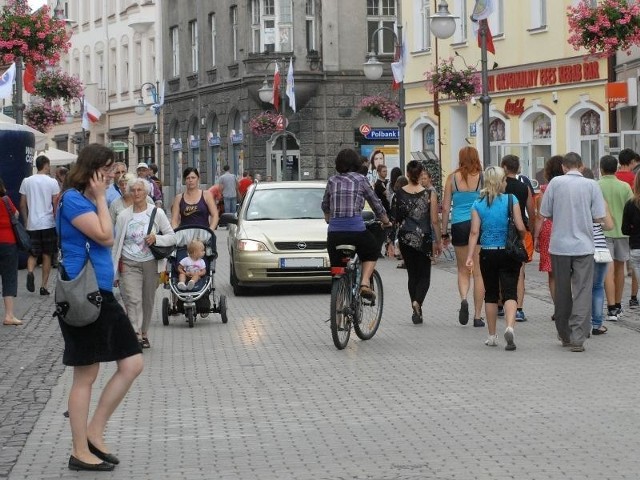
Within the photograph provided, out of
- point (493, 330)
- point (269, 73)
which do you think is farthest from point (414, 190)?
point (269, 73)

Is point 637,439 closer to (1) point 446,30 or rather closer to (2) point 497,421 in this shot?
(2) point 497,421

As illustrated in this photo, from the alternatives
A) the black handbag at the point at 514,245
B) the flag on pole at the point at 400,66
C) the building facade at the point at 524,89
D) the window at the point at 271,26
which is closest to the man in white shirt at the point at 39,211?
the black handbag at the point at 514,245

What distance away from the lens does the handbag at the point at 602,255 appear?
591 inches

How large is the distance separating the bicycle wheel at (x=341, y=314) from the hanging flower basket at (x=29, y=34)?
19.7 meters

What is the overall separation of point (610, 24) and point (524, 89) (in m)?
12.5

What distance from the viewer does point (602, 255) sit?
49.6 feet

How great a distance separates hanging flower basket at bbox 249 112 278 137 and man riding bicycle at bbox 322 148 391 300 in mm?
38487

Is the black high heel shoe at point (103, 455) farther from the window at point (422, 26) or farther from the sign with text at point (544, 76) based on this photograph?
the window at point (422, 26)

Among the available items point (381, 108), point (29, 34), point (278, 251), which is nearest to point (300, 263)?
point (278, 251)

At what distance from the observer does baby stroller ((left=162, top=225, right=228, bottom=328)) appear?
55.0 feet

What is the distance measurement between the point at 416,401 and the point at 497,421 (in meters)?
1.08

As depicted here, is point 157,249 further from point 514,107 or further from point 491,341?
point 514,107

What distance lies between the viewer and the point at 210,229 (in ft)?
56.9

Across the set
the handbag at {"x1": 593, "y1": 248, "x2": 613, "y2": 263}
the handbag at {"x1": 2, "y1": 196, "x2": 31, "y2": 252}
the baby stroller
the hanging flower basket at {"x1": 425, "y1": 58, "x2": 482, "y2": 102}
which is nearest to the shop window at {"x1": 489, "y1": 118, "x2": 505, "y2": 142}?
the hanging flower basket at {"x1": 425, "y1": 58, "x2": 482, "y2": 102}
